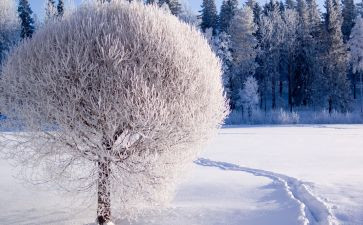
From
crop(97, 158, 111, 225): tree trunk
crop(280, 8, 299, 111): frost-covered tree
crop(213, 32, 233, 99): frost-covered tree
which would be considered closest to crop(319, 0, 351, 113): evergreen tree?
crop(280, 8, 299, 111): frost-covered tree

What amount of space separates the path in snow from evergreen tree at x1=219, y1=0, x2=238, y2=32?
48.1 m

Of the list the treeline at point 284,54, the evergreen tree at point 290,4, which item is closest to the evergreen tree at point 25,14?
the treeline at point 284,54

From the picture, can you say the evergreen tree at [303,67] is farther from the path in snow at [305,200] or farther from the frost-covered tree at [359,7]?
the path in snow at [305,200]

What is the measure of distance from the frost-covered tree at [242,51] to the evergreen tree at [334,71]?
Answer: 7.53 meters

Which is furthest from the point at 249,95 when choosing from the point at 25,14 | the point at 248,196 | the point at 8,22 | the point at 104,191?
the point at 104,191

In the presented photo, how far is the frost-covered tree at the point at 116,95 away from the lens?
764 centimetres

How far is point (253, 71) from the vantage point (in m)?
48.8

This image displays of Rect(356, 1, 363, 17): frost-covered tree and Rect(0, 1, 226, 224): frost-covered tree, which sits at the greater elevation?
Rect(356, 1, 363, 17): frost-covered tree

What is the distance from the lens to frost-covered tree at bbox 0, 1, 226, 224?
25.1 ft

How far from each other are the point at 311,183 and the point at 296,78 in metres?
42.2

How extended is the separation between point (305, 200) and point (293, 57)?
43.2m

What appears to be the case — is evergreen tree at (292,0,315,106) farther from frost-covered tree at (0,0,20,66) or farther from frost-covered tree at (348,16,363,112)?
frost-covered tree at (0,0,20,66)

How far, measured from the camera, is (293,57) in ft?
167

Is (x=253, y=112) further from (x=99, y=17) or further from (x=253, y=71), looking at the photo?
(x=99, y=17)
